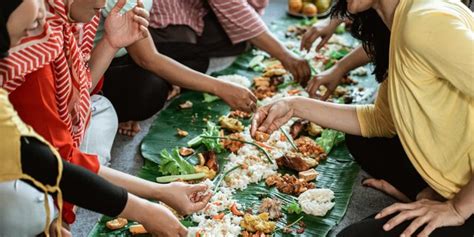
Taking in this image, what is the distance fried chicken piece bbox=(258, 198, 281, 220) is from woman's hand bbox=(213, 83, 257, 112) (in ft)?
1.11

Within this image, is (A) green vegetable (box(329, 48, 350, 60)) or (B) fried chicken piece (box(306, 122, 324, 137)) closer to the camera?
(B) fried chicken piece (box(306, 122, 324, 137))

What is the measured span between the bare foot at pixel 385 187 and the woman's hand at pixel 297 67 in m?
0.62

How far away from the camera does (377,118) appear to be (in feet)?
5.86

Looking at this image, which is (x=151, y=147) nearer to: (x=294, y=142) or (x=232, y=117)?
(x=232, y=117)

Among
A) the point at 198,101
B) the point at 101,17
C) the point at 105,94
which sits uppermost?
the point at 101,17

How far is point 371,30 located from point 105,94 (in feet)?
3.25

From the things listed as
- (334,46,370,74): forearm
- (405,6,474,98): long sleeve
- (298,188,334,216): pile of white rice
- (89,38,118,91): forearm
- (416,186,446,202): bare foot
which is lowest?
(298,188,334,216): pile of white rice

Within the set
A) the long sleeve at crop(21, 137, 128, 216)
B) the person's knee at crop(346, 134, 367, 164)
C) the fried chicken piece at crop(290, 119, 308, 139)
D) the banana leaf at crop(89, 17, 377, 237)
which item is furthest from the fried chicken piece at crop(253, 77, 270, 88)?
the long sleeve at crop(21, 137, 128, 216)

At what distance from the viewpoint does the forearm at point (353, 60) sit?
2223 mm

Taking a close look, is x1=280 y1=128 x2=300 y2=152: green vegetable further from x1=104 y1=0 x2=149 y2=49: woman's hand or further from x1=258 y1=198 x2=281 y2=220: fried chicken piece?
x1=104 y1=0 x2=149 y2=49: woman's hand

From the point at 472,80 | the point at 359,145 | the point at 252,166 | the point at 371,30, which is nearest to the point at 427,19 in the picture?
the point at 472,80

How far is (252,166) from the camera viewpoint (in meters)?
1.97

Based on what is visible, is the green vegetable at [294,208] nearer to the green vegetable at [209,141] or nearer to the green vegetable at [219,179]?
the green vegetable at [219,179]

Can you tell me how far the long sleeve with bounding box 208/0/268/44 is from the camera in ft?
7.88
